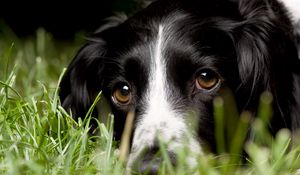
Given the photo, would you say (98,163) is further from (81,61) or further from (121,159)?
(81,61)

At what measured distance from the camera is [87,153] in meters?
3.25

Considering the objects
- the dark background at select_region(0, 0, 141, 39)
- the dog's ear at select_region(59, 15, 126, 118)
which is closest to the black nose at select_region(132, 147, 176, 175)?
the dog's ear at select_region(59, 15, 126, 118)

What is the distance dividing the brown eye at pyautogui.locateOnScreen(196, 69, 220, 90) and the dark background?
4053mm

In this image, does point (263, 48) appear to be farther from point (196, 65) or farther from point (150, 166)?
Answer: point (150, 166)

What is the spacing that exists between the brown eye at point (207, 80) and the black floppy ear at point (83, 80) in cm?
71

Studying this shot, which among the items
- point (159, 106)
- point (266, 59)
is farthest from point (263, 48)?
point (159, 106)

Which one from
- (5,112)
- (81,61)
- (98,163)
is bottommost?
(98,163)

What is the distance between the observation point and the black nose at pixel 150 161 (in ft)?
9.60

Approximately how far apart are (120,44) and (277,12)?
33.3 inches

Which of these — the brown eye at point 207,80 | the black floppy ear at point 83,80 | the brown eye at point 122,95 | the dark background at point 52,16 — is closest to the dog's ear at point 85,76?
the black floppy ear at point 83,80

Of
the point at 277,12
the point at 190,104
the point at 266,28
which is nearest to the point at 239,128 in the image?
the point at 190,104

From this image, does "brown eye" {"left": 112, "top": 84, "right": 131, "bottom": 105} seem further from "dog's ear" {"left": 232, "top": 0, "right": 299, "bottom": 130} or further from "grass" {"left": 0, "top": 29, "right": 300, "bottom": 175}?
"dog's ear" {"left": 232, "top": 0, "right": 299, "bottom": 130}

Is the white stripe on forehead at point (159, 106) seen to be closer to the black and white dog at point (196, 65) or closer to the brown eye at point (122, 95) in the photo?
the black and white dog at point (196, 65)

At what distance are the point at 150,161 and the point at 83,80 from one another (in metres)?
1.25
